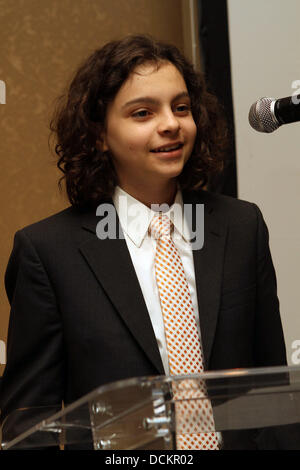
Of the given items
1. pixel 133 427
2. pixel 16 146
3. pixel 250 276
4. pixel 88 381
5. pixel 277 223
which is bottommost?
pixel 133 427

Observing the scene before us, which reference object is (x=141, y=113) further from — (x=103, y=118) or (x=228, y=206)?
(x=228, y=206)

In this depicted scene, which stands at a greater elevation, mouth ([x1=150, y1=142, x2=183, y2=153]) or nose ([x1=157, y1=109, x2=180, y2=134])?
nose ([x1=157, y1=109, x2=180, y2=134])

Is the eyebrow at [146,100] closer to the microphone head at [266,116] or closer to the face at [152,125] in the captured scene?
the face at [152,125]

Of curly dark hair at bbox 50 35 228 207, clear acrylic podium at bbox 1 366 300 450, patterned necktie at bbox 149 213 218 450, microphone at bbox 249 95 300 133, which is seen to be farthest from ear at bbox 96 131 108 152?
clear acrylic podium at bbox 1 366 300 450

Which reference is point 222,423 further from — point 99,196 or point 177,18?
point 177,18

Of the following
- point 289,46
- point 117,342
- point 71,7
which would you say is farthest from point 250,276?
point 71,7

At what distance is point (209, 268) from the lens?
5.61 feet

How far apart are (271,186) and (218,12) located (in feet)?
2.05

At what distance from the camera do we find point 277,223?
259 cm

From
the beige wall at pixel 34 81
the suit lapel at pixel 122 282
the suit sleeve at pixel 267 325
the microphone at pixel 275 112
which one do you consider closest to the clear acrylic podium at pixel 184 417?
the microphone at pixel 275 112

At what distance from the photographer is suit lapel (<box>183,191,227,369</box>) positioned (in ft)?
5.33

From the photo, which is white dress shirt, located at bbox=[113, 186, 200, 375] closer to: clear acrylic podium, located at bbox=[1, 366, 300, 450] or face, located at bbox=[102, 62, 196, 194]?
face, located at bbox=[102, 62, 196, 194]

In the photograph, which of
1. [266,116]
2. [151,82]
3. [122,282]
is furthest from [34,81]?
[266,116]

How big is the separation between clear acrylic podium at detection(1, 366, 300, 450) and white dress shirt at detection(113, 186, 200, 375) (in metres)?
0.66
